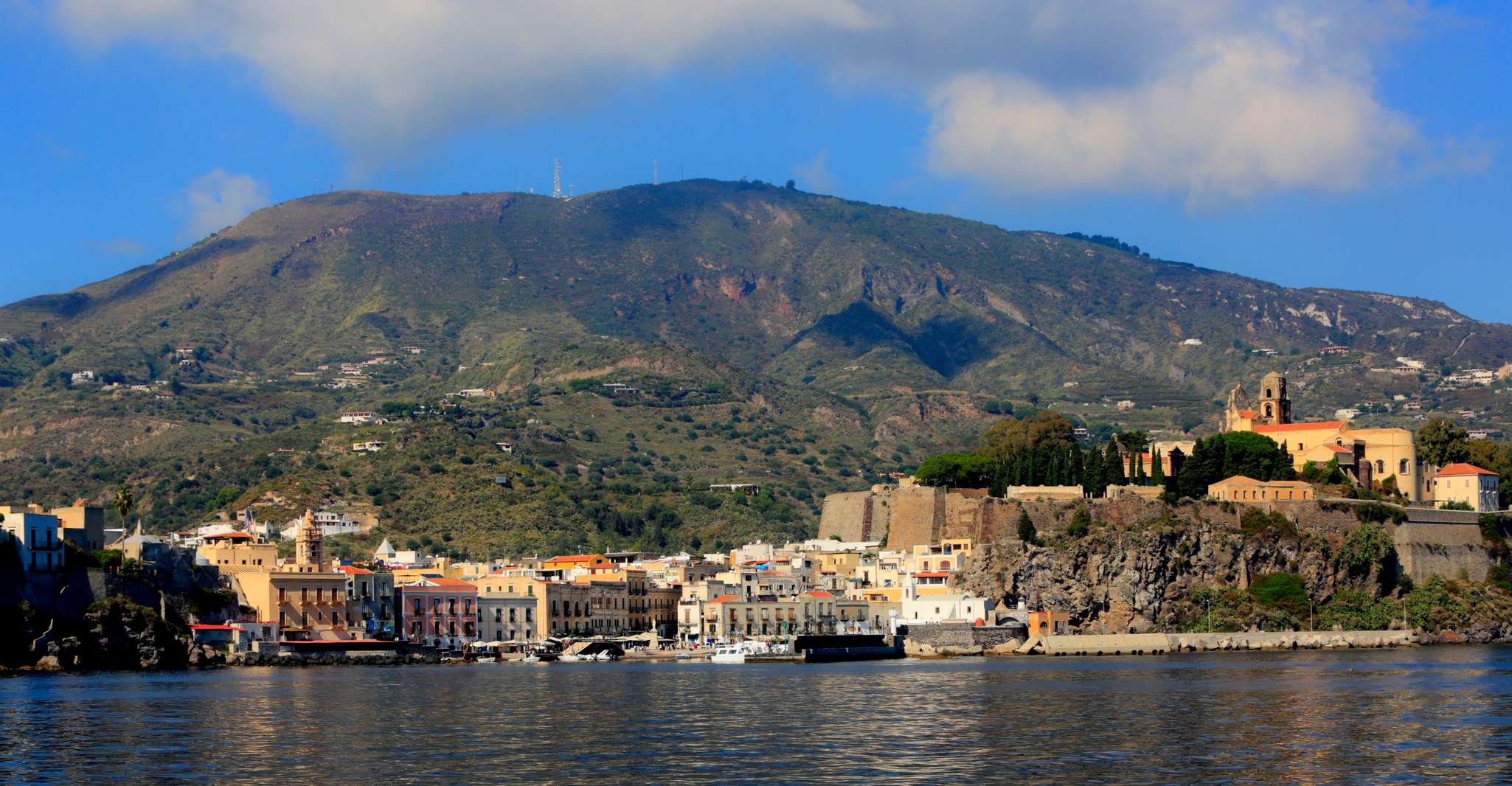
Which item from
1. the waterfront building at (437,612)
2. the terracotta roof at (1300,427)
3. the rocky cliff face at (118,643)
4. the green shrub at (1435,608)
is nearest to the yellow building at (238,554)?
the waterfront building at (437,612)

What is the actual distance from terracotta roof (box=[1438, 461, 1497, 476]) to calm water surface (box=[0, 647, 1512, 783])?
35267 mm

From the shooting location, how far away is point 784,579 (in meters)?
107

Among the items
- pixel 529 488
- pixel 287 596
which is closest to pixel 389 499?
pixel 529 488

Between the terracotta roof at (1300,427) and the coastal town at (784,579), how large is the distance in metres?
0.20

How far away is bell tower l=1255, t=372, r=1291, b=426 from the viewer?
121 meters

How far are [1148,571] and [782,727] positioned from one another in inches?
2003

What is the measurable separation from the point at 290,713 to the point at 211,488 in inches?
4334

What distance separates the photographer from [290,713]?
55344 mm

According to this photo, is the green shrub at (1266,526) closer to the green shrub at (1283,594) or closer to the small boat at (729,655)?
the green shrub at (1283,594)

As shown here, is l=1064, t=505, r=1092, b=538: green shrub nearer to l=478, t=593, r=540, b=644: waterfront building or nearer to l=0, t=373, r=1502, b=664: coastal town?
l=0, t=373, r=1502, b=664: coastal town

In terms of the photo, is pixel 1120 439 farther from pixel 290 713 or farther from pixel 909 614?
pixel 290 713

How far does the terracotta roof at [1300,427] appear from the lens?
11169cm

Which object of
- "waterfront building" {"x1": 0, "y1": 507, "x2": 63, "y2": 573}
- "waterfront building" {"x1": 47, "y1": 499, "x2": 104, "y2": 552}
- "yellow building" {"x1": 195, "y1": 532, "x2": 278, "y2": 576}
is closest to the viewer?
"waterfront building" {"x1": 0, "y1": 507, "x2": 63, "y2": 573}

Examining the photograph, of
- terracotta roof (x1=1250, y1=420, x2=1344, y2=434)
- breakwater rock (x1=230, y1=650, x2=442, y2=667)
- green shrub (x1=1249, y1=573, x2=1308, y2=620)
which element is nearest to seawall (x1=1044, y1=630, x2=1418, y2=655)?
green shrub (x1=1249, y1=573, x2=1308, y2=620)
